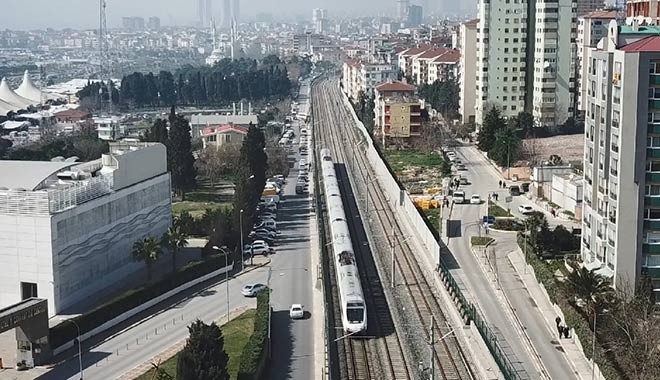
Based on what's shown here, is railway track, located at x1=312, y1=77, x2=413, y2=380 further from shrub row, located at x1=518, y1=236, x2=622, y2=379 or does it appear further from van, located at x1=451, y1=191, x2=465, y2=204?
van, located at x1=451, y1=191, x2=465, y2=204

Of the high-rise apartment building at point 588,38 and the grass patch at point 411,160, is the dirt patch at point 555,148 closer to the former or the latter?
the high-rise apartment building at point 588,38

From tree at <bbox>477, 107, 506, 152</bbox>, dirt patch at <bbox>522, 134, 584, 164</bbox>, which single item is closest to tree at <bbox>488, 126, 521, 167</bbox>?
dirt patch at <bbox>522, 134, 584, 164</bbox>

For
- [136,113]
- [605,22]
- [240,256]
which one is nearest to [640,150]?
[240,256]

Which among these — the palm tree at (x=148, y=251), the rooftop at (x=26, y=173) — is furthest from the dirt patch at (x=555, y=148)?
the rooftop at (x=26, y=173)

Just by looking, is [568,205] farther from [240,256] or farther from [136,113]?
[136,113]

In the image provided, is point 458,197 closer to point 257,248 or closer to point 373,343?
point 257,248

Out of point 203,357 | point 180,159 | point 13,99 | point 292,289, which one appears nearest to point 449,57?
point 13,99
